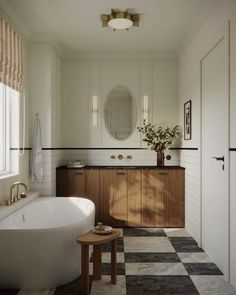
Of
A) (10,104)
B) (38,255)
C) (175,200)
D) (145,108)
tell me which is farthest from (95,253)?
(145,108)

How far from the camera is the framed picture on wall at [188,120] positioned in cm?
386

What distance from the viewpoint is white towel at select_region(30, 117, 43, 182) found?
391 cm

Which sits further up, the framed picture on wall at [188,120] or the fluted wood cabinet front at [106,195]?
the framed picture on wall at [188,120]

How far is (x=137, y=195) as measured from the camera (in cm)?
421

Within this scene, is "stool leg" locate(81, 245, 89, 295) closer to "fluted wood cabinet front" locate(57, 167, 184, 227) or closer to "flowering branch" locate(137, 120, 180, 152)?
"fluted wood cabinet front" locate(57, 167, 184, 227)

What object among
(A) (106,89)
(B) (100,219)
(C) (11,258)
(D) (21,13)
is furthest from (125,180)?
(D) (21,13)

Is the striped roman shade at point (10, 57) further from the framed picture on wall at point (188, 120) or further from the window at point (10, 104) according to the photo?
the framed picture on wall at point (188, 120)

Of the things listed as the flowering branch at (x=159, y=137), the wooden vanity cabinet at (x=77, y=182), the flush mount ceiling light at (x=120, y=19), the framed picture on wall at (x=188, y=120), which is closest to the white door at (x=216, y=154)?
the framed picture on wall at (x=188, y=120)

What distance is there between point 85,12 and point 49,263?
2550 mm

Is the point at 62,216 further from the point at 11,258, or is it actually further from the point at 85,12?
the point at 85,12

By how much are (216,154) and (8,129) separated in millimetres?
2345

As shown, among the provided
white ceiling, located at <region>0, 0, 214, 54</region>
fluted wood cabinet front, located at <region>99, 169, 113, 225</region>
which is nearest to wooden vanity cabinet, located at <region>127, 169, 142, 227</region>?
fluted wood cabinet front, located at <region>99, 169, 113, 225</region>

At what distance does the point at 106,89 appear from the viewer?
4.68m

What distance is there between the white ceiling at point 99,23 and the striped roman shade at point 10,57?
0.73 ft
